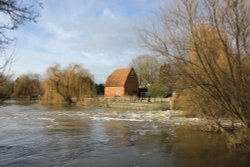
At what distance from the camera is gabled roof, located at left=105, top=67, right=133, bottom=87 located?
55688mm

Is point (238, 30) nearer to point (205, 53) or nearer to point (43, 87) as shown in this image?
point (205, 53)

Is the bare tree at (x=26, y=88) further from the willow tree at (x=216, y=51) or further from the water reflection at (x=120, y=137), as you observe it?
the willow tree at (x=216, y=51)

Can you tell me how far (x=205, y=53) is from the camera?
1029 cm

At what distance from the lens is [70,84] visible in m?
54.1

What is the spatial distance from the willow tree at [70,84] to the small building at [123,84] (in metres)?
3.67

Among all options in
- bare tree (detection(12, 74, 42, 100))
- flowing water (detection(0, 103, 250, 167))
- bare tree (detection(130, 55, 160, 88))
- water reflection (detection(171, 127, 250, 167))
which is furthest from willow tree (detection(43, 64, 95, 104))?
water reflection (detection(171, 127, 250, 167))

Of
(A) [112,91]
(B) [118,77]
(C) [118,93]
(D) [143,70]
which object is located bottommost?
(C) [118,93]

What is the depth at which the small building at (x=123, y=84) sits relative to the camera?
55.2 m

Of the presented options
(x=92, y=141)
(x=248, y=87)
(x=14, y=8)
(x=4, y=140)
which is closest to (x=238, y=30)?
(x=248, y=87)

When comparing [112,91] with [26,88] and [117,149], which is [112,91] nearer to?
[26,88]

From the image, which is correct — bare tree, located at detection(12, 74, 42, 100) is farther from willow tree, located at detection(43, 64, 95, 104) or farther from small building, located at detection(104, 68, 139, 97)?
small building, located at detection(104, 68, 139, 97)

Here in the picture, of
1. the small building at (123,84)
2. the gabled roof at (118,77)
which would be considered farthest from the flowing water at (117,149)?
the gabled roof at (118,77)

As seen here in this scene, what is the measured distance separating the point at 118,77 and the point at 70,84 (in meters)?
7.97

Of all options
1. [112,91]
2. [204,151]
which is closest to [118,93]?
[112,91]
